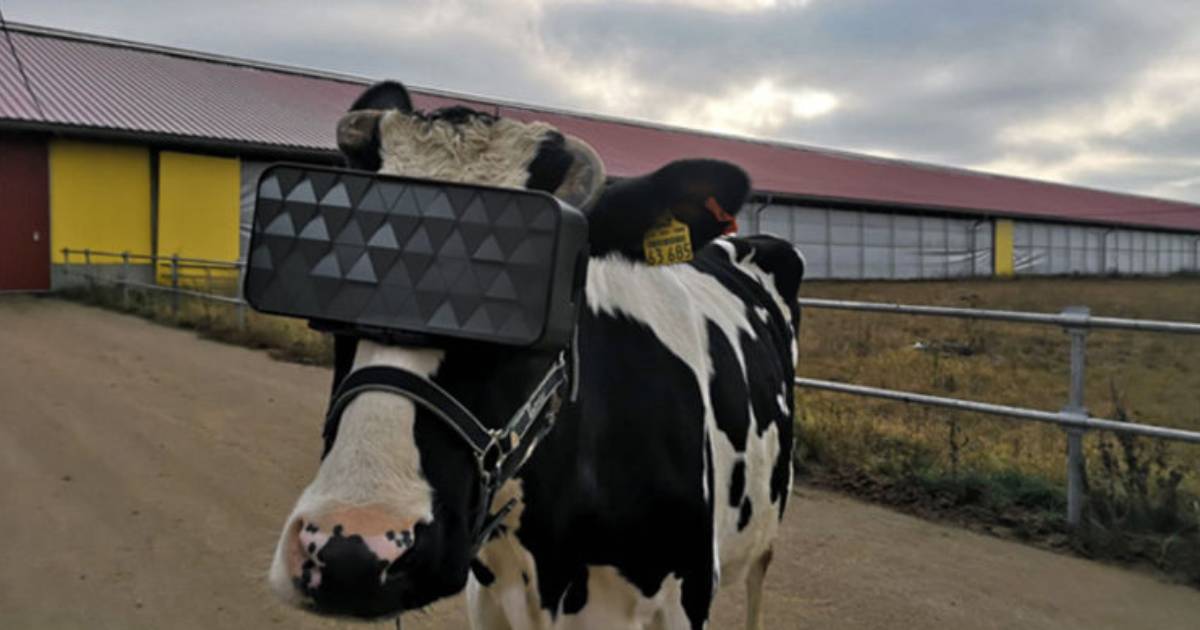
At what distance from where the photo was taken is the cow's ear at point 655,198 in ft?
6.46

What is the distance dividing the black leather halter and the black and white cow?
2cm

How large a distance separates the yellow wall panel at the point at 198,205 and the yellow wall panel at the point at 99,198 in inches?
16.2

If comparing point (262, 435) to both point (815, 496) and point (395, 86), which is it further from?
point (395, 86)

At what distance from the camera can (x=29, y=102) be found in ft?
58.8

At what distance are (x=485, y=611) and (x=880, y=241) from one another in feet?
114

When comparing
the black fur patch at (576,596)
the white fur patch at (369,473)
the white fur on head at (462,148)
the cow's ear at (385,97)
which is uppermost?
the cow's ear at (385,97)

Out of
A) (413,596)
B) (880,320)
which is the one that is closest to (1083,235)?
(880,320)

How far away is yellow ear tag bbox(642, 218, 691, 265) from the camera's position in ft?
6.89

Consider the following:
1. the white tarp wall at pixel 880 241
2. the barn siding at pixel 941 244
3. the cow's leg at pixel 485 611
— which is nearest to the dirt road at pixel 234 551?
the cow's leg at pixel 485 611

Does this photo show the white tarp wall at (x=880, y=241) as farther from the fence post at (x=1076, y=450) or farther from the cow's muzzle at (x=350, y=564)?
the cow's muzzle at (x=350, y=564)

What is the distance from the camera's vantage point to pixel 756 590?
3396 mm

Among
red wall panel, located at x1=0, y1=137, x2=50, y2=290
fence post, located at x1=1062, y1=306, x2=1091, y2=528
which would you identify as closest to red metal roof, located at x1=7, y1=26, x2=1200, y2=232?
red wall panel, located at x1=0, y1=137, x2=50, y2=290

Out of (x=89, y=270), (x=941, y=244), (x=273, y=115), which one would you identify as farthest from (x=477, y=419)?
(x=941, y=244)

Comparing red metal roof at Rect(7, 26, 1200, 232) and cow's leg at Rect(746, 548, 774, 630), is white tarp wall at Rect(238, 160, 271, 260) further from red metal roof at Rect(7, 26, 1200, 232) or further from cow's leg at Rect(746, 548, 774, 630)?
cow's leg at Rect(746, 548, 774, 630)
